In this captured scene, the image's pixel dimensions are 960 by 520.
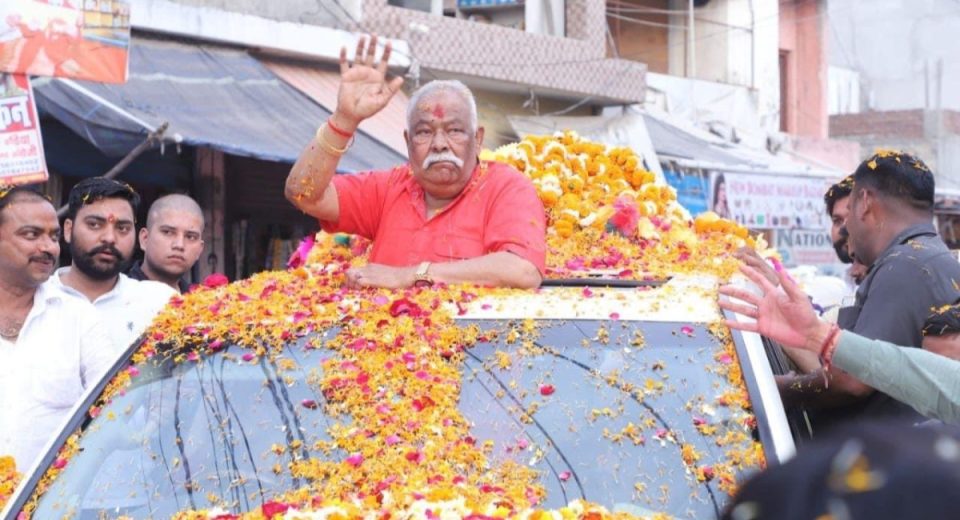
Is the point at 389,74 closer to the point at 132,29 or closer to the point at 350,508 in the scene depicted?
the point at 132,29

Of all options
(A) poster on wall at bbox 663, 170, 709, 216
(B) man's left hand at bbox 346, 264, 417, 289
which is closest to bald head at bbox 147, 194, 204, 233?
(B) man's left hand at bbox 346, 264, 417, 289

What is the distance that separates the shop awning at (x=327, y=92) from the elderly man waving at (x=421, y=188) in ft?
27.7

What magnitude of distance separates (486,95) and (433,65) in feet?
6.25

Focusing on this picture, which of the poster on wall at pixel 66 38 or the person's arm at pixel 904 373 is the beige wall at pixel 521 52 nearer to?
the poster on wall at pixel 66 38

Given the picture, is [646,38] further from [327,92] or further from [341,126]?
[341,126]

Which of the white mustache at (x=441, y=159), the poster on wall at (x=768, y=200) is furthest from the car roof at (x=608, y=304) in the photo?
the poster on wall at (x=768, y=200)

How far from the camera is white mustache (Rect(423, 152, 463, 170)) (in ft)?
16.0

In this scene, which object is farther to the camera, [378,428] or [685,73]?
[685,73]

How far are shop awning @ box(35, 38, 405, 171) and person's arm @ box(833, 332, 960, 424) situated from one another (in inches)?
329

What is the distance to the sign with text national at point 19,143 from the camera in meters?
9.02

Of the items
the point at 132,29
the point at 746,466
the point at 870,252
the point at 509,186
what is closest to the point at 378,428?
the point at 746,466

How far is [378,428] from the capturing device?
3.57 m

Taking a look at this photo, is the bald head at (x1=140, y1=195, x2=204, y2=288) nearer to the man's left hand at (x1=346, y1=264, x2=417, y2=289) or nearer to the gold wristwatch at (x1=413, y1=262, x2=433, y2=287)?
the man's left hand at (x1=346, y1=264, x2=417, y2=289)

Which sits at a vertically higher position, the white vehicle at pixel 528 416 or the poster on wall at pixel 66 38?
the poster on wall at pixel 66 38
